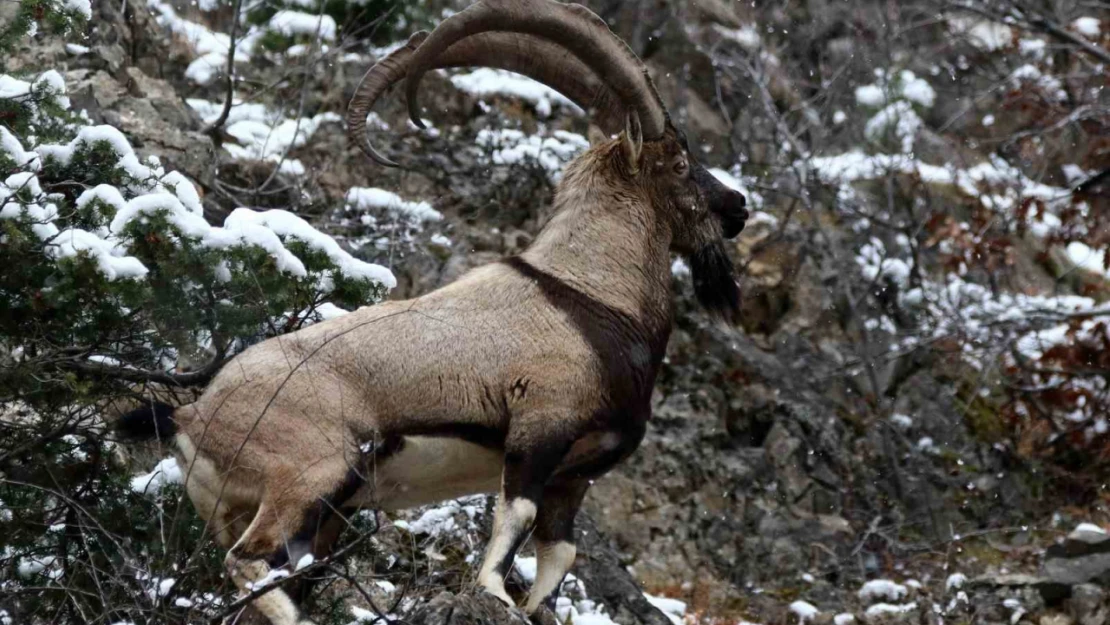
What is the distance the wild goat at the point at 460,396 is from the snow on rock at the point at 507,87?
5.77 meters

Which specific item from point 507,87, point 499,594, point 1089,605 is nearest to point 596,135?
point 499,594

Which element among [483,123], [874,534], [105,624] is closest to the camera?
[105,624]

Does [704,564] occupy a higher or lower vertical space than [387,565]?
lower

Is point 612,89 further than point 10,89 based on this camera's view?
Yes

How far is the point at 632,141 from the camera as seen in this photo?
6676 mm

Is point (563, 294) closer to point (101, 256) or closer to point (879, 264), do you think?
point (101, 256)

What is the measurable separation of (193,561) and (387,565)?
2837 millimetres

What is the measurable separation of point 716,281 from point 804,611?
2.93m

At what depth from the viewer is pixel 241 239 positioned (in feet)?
19.1

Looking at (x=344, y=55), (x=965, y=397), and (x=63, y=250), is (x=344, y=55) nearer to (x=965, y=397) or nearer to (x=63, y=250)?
(x=965, y=397)

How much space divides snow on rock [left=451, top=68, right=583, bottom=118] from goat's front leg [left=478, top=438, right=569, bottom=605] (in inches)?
284

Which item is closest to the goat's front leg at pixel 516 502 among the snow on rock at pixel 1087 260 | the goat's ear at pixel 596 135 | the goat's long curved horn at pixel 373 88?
the goat's long curved horn at pixel 373 88

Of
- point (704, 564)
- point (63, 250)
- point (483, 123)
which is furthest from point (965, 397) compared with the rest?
point (63, 250)

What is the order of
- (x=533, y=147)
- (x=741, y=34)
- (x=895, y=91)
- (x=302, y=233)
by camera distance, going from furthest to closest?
(x=741, y=34), (x=895, y=91), (x=533, y=147), (x=302, y=233)
